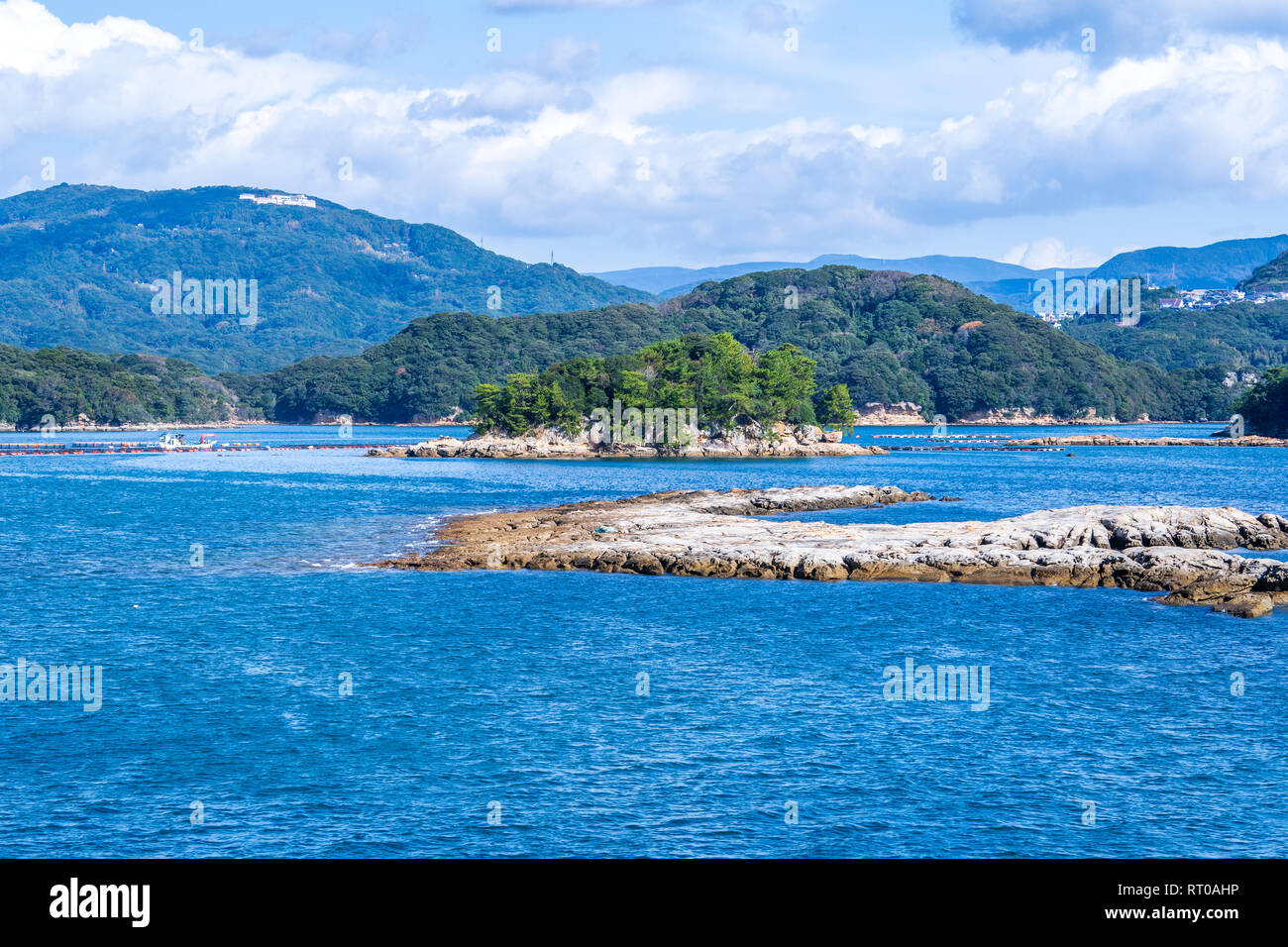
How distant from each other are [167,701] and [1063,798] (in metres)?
19.5

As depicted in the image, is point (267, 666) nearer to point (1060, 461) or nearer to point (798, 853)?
point (798, 853)

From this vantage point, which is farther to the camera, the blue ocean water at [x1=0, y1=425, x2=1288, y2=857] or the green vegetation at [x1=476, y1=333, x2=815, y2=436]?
the green vegetation at [x1=476, y1=333, x2=815, y2=436]

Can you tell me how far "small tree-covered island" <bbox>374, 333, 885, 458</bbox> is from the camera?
134125mm

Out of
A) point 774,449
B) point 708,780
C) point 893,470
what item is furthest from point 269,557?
point 774,449

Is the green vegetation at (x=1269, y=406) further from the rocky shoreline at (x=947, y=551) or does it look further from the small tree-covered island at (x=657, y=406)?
the rocky shoreline at (x=947, y=551)

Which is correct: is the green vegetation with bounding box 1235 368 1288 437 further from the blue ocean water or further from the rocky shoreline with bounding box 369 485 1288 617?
the blue ocean water

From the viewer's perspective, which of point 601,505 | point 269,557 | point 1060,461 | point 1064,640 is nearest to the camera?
point 1064,640

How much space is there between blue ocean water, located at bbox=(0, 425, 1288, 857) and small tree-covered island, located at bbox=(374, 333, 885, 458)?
281 feet

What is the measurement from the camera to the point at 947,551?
46156mm

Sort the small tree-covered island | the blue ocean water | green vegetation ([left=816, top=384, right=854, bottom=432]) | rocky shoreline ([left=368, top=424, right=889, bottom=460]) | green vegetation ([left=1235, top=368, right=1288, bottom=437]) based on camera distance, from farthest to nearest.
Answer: green vegetation ([left=1235, top=368, right=1288, bottom=437]), green vegetation ([left=816, top=384, right=854, bottom=432]), rocky shoreline ([left=368, top=424, right=889, bottom=460]), the small tree-covered island, the blue ocean water

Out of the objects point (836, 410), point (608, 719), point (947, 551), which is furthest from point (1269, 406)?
point (608, 719)

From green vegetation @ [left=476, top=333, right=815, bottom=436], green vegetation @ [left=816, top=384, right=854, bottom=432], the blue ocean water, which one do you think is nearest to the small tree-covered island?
green vegetation @ [left=476, top=333, right=815, bottom=436]
